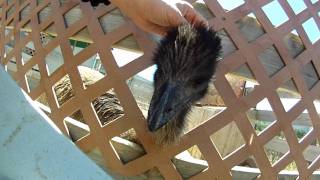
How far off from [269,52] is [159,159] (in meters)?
0.33

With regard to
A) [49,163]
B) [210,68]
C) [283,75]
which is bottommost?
[283,75]

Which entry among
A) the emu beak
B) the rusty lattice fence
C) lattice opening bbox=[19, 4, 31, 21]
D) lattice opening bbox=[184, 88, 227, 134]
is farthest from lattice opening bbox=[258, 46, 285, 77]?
lattice opening bbox=[19, 4, 31, 21]

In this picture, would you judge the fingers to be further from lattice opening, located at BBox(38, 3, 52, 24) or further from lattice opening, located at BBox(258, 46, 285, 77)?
lattice opening, located at BBox(38, 3, 52, 24)

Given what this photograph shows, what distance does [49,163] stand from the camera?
0.36 m

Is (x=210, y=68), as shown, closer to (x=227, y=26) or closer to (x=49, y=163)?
(x=227, y=26)

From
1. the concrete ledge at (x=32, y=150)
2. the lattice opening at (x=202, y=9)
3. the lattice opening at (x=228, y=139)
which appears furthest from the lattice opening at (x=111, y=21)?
the lattice opening at (x=228, y=139)

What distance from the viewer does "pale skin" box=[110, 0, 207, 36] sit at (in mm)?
879

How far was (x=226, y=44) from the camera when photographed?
3.22ft

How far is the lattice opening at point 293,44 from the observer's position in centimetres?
107

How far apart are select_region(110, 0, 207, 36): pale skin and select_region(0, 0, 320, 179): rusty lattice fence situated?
0.04 m

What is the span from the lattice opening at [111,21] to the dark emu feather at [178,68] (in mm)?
169

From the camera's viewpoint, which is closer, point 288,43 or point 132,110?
point 132,110

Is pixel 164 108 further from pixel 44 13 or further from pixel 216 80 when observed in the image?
pixel 44 13

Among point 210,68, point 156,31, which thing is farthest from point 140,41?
point 210,68
